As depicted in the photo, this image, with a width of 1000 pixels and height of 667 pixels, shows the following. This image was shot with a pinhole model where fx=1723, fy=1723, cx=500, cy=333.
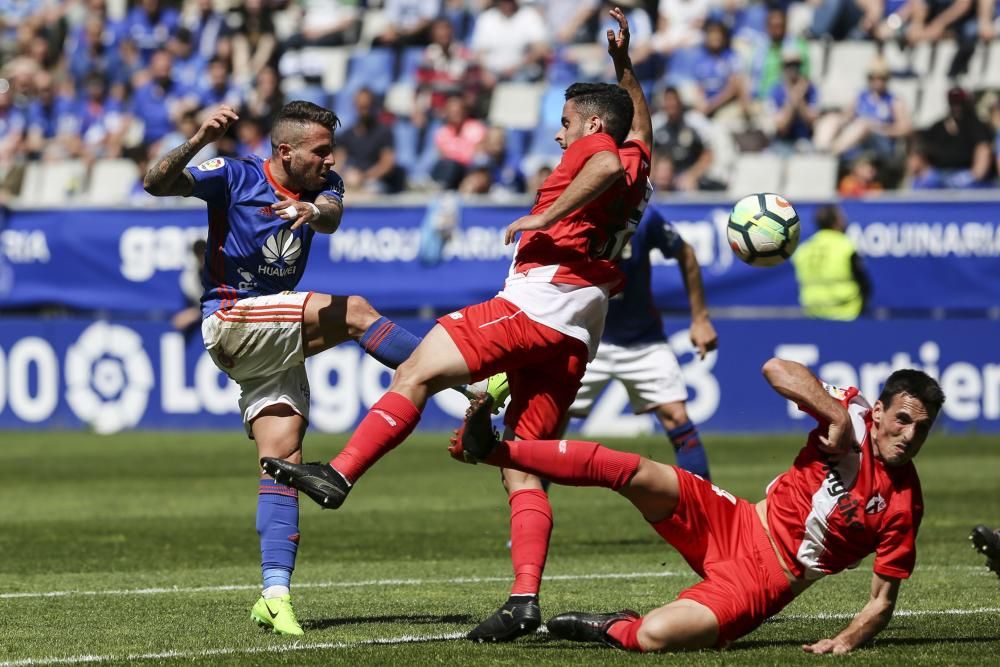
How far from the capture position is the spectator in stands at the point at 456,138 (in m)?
21.4

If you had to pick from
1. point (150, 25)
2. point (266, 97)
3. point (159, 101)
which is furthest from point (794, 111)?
point (150, 25)

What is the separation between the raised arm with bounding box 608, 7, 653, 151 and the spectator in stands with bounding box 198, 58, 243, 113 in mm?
16854

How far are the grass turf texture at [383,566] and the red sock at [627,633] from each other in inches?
3.2

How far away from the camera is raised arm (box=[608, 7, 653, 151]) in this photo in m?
7.52

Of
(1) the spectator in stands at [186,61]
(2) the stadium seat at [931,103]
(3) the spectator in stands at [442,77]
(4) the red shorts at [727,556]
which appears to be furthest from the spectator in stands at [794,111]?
(4) the red shorts at [727,556]

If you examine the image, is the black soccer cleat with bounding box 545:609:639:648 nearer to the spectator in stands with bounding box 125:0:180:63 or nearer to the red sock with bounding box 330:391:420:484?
the red sock with bounding box 330:391:420:484

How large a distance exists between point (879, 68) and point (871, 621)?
50.8ft

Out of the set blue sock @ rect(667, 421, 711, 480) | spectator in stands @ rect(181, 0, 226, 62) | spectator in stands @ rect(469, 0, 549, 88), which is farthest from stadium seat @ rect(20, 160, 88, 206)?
blue sock @ rect(667, 421, 711, 480)

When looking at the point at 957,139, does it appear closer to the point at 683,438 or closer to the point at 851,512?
the point at 683,438

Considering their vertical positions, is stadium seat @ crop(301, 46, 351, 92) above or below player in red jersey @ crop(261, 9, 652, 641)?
above

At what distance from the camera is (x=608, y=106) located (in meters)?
7.15

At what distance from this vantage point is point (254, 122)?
21500 millimetres

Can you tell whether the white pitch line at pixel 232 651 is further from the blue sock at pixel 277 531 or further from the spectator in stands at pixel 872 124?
the spectator in stands at pixel 872 124

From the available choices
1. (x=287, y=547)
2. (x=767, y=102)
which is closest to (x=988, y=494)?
(x=287, y=547)
